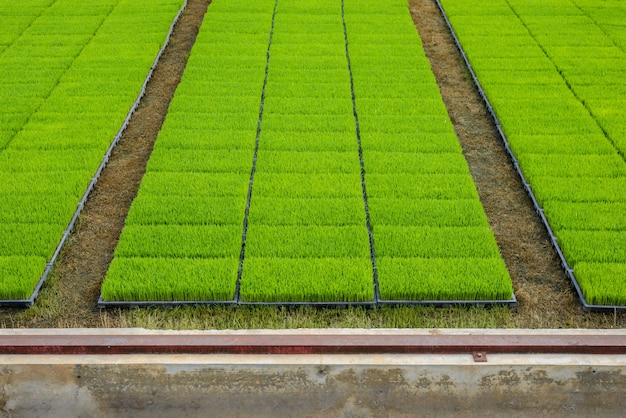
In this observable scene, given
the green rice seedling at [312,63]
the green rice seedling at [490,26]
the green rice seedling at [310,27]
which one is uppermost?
the green rice seedling at [310,27]

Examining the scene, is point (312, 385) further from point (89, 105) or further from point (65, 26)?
point (65, 26)

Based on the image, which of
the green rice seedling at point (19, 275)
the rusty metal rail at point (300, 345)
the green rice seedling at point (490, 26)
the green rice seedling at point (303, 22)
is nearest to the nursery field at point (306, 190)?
the green rice seedling at point (19, 275)

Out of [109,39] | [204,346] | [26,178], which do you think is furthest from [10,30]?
[204,346]

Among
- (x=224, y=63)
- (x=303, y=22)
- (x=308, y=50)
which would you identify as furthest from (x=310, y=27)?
(x=224, y=63)

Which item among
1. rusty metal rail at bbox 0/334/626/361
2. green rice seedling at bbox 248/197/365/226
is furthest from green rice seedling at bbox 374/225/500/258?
rusty metal rail at bbox 0/334/626/361

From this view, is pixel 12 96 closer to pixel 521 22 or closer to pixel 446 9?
pixel 446 9

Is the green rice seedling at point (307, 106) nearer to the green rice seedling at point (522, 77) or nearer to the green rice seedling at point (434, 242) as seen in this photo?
the green rice seedling at point (522, 77)
